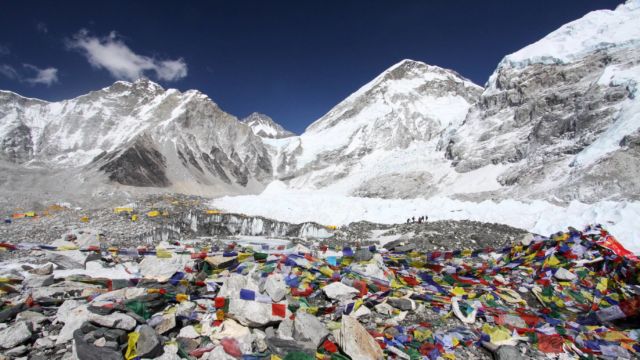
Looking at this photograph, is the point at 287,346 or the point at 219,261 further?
the point at 219,261

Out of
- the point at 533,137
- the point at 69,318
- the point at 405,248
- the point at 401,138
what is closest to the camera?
the point at 69,318

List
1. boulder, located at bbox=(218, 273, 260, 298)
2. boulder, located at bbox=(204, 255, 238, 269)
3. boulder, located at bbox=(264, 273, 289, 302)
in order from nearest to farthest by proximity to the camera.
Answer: boulder, located at bbox=(218, 273, 260, 298) → boulder, located at bbox=(264, 273, 289, 302) → boulder, located at bbox=(204, 255, 238, 269)

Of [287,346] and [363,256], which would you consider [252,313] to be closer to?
[287,346]

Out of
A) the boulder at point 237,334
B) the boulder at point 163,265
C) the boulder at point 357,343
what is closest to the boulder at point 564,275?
the boulder at point 357,343

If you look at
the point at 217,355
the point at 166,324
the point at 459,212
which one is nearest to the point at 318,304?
the point at 217,355

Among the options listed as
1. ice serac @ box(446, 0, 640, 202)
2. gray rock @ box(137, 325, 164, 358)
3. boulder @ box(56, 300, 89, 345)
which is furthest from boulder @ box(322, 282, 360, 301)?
ice serac @ box(446, 0, 640, 202)

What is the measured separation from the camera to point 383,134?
82.9 m

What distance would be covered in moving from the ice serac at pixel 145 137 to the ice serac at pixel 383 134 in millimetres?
13002

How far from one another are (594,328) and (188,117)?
80.5 meters

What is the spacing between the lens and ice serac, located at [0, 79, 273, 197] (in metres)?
62.5

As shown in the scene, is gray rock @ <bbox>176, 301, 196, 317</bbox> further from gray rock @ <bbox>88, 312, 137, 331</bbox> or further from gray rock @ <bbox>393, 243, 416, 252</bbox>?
gray rock @ <bbox>393, 243, 416, 252</bbox>

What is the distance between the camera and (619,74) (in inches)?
1403

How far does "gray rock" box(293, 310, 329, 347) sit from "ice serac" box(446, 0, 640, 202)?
24405mm

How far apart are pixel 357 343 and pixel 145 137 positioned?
219 ft
